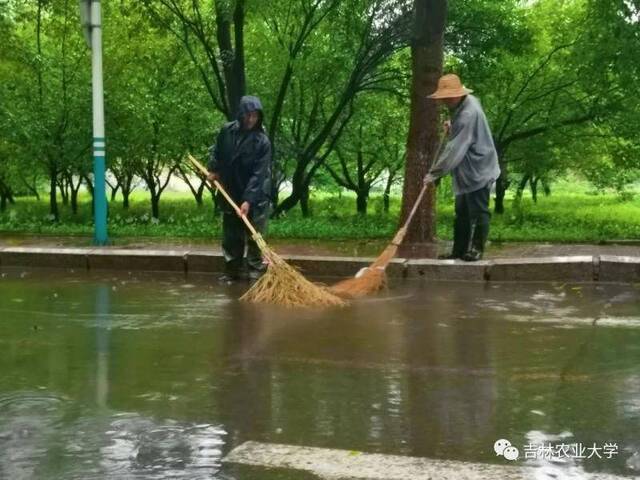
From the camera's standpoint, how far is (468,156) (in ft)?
27.9

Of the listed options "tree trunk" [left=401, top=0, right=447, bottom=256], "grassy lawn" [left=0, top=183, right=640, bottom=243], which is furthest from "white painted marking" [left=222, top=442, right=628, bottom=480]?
"grassy lawn" [left=0, top=183, right=640, bottom=243]

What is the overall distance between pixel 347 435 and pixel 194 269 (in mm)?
5630

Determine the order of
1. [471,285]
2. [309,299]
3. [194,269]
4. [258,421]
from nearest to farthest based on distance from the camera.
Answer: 1. [258,421]
2. [309,299]
3. [471,285]
4. [194,269]

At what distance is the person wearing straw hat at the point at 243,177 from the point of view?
8430 mm

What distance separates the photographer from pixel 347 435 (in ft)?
12.9

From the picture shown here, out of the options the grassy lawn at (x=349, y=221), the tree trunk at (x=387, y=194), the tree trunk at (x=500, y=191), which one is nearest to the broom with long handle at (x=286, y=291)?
the grassy lawn at (x=349, y=221)

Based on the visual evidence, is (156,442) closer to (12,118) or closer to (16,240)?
(16,240)

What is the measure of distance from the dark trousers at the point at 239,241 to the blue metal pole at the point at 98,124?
262 centimetres

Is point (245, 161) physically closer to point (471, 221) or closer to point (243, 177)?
point (243, 177)

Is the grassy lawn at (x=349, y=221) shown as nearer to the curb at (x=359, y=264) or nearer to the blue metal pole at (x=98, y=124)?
the blue metal pole at (x=98, y=124)

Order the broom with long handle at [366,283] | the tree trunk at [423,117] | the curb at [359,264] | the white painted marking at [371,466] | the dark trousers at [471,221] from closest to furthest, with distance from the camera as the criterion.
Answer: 1. the white painted marking at [371,466]
2. the broom with long handle at [366,283]
3. the curb at [359,264]
4. the dark trousers at [471,221]
5. the tree trunk at [423,117]

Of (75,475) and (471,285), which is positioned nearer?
(75,475)

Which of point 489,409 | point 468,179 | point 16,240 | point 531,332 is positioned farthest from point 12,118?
point 489,409

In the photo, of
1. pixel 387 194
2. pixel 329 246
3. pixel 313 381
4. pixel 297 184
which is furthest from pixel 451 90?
pixel 387 194
